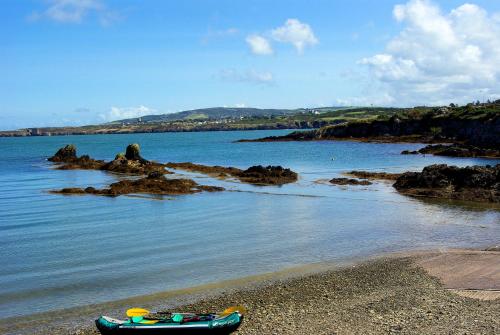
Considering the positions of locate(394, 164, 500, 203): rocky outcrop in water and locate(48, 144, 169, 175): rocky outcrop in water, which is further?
locate(48, 144, 169, 175): rocky outcrop in water

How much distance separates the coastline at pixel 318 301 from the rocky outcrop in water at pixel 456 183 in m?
19.6

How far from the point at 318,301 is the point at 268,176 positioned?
37622mm

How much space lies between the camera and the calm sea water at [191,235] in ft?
61.5

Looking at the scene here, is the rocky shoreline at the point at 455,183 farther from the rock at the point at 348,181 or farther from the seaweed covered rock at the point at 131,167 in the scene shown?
the seaweed covered rock at the point at 131,167

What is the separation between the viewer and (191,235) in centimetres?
2661

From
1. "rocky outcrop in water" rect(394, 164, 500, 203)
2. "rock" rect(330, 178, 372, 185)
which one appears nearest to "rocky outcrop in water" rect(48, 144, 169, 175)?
"rock" rect(330, 178, 372, 185)

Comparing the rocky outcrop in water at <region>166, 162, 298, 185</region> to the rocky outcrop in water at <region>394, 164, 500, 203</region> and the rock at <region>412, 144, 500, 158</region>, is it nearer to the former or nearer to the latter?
the rocky outcrop in water at <region>394, 164, 500, 203</region>

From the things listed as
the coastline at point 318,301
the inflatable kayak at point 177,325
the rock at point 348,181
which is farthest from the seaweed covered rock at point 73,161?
the inflatable kayak at point 177,325

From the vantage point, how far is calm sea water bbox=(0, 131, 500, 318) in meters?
18.8

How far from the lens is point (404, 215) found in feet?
106

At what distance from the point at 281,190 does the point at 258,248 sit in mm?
22671

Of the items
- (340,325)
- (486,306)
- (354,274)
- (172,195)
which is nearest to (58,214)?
(172,195)

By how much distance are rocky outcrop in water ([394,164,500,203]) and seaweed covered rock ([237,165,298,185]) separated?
39.6ft

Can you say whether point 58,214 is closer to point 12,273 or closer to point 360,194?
point 12,273
